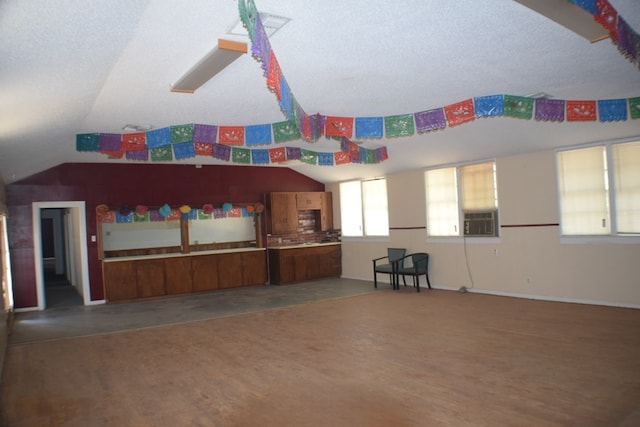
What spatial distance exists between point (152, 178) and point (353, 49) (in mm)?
6903

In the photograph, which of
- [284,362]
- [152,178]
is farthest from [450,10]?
[152,178]

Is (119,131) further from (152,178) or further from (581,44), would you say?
(581,44)

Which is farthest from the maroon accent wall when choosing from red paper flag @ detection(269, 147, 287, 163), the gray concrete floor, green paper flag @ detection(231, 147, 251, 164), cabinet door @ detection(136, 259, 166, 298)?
red paper flag @ detection(269, 147, 287, 163)

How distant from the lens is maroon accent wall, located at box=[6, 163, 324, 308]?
815 centimetres

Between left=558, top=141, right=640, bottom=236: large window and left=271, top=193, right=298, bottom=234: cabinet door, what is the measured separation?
5.61 metres

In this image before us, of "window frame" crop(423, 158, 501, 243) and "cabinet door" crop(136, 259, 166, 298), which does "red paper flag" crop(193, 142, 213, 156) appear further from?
"window frame" crop(423, 158, 501, 243)

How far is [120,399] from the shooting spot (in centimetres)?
389

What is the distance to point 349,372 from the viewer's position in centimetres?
431

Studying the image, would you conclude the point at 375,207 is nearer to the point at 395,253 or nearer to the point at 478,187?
the point at 395,253

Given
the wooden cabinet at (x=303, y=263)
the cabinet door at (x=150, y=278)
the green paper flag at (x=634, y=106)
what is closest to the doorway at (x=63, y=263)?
the cabinet door at (x=150, y=278)

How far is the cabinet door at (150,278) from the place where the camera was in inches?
343

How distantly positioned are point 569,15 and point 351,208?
8.13 metres

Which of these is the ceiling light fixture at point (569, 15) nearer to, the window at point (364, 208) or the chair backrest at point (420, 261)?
the chair backrest at point (420, 261)

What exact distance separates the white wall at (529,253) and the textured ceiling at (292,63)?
1.25 meters
